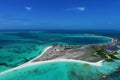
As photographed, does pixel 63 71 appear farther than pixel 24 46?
No

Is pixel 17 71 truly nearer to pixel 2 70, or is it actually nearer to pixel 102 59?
pixel 2 70

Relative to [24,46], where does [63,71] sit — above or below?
below

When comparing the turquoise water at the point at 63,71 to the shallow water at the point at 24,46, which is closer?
the turquoise water at the point at 63,71

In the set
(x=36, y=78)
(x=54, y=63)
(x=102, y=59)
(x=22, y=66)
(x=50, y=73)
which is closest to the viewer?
(x=36, y=78)

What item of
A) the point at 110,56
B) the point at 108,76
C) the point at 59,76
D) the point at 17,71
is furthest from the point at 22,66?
the point at 110,56

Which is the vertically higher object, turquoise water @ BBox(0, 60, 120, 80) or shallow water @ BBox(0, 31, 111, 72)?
shallow water @ BBox(0, 31, 111, 72)

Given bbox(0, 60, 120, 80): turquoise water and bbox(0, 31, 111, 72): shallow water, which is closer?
bbox(0, 60, 120, 80): turquoise water

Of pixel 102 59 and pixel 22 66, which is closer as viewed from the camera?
pixel 22 66

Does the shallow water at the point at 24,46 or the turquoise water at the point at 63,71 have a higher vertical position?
the shallow water at the point at 24,46

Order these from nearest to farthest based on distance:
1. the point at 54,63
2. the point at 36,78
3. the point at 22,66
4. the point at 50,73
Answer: the point at 36,78, the point at 50,73, the point at 22,66, the point at 54,63
